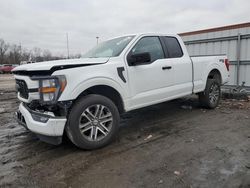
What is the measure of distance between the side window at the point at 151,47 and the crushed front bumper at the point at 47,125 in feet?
6.50

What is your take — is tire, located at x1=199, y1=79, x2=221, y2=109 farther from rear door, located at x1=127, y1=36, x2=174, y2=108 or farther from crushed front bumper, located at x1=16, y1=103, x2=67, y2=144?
crushed front bumper, located at x1=16, y1=103, x2=67, y2=144

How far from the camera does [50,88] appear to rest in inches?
138

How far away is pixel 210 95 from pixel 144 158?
3834 millimetres

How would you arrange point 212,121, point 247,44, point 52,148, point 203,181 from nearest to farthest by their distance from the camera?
point 203,181 → point 52,148 → point 212,121 → point 247,44

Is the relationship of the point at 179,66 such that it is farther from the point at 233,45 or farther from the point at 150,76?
the point at 233,45

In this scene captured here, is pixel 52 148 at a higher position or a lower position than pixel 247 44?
lower

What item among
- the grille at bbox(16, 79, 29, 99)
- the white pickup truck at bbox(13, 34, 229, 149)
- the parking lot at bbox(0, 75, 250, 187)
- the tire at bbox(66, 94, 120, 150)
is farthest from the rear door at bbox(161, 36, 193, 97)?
the grille at bbox(16, 79, 29, 99)

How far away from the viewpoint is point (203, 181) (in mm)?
2900

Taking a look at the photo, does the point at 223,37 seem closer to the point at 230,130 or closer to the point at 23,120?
the point at 230,130

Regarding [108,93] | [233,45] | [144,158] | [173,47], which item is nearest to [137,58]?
[108,93]

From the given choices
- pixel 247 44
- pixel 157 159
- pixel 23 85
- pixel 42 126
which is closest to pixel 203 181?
pixel 157 159

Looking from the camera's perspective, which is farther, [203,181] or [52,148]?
[52,148]

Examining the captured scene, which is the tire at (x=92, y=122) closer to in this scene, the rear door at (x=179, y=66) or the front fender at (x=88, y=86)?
the front fender at (x=88, y=86)

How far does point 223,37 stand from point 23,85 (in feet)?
27.5
